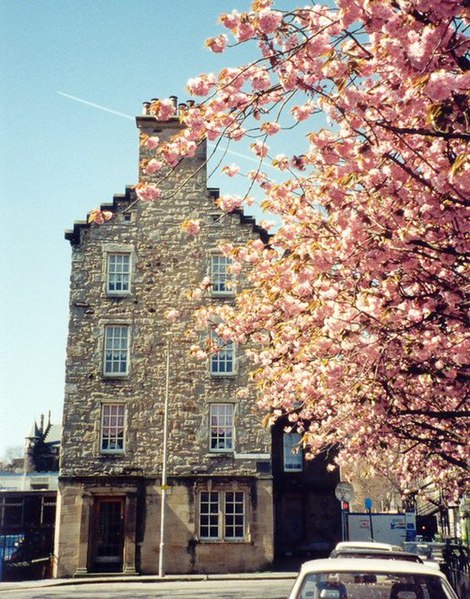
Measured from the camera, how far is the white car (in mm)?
5770

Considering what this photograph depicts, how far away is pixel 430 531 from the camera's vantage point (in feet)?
129

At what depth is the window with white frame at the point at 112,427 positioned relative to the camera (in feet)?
85.6

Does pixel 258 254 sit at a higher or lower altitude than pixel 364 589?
higher

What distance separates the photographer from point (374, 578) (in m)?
5.97

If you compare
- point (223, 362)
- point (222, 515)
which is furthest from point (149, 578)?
point (223, 362)

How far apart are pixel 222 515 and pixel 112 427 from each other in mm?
5720

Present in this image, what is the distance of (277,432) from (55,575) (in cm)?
1166

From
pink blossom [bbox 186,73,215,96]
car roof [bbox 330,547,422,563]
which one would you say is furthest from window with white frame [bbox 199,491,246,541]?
pink blossom [bbox 186,73,215,96]

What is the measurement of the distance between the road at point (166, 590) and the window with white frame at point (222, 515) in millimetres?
2838

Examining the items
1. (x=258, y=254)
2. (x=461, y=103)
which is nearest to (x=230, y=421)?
(x=258, y=254)

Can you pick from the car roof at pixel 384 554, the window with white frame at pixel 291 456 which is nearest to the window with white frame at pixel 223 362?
the window with white frame at pixel 291 456

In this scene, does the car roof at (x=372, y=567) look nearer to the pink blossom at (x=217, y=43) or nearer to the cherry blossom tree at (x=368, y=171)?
the cherry blossom tree at (x=368, y=171)

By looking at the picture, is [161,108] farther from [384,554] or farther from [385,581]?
[384,554]

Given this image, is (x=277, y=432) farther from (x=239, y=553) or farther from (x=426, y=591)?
(x=426, y=591)
